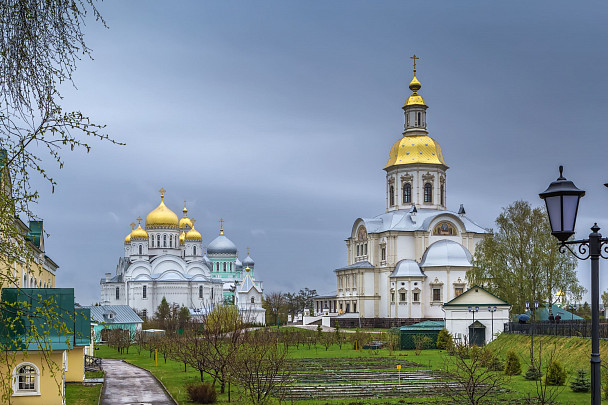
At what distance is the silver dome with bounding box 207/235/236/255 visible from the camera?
113 metres

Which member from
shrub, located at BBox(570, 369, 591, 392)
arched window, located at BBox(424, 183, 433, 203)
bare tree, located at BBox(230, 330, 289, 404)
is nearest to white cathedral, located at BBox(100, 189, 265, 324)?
arched window, located at BBox(424, 183, 433, 203)

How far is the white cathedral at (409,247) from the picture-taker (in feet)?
224

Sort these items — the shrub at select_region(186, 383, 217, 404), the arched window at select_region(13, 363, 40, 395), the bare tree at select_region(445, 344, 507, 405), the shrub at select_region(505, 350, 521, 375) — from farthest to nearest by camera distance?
the shrub at select_region(505, 350, 521, 375)
the shrub at select_region(186, 383, 217, 404)
the arched window at select_region(13, 363, 40, 395)
the bare tree at select_region(445, 344, 507, 405)

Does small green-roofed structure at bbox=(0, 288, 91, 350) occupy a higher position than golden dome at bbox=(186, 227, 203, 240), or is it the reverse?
golden dome at bbox=(186, 227, 203, 240)

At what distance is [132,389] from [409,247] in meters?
48.6

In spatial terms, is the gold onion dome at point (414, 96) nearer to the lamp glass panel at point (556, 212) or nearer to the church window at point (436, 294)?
the church window at point (436, 294)

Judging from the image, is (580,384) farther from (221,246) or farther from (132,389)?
(221,246)

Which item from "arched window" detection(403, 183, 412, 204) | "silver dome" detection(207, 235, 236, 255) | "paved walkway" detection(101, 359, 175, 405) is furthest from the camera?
"silver dome" detection(207, 235, 236, 255)

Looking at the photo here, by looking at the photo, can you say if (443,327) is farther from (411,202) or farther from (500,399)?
(411,202)

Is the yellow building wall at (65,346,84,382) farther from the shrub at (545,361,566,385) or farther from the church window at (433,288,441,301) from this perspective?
the church window at (433,288,441,301)

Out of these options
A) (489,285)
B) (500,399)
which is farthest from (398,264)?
(500,399)

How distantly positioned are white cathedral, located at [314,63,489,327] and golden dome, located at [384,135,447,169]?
0.10 metres

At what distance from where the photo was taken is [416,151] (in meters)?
75.8

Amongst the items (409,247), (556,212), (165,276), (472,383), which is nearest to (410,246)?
(409,247)
